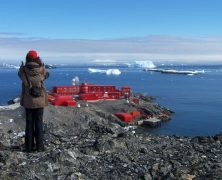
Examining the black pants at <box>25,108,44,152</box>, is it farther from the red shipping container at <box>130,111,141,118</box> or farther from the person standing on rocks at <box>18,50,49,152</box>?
the red shipping container at <box>130,111,141,118</box>

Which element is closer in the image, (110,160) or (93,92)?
(110,160)

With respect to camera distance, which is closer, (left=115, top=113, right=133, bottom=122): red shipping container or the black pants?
the black pants

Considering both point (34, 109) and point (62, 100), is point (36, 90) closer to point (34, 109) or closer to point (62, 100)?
point (34, 109)

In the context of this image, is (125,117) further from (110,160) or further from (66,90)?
(110,160)

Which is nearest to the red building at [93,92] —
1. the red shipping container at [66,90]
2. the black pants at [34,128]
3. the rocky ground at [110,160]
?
the red shipping container at [66,90]

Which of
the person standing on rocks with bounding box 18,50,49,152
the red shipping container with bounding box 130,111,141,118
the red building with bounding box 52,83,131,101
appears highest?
Result: the person standing on rocks with bounding box 18,50,49,152

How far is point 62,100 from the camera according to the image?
28.7 m

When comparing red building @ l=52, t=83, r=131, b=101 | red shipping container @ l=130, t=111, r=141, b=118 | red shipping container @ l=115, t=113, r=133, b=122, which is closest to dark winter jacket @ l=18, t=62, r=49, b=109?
red shipping container @ l=115, t=113, r=133, b=122

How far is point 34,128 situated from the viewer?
900 centimetres

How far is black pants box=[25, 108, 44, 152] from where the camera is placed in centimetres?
881

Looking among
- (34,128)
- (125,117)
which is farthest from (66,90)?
(34,128)

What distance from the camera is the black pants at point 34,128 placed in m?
8.81

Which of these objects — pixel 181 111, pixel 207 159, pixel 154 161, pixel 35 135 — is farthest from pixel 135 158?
pixel 181 111

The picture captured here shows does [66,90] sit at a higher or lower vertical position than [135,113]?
higher
